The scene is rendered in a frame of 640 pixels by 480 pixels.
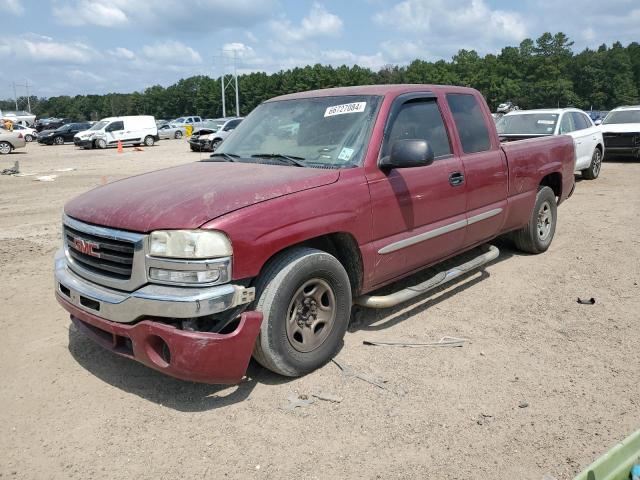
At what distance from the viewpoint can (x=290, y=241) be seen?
336 centimetres

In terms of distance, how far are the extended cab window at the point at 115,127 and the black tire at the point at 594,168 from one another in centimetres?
2614

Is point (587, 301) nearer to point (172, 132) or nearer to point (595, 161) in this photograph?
point (595, 161)

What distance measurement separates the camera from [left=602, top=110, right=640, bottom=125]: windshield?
51.4ft

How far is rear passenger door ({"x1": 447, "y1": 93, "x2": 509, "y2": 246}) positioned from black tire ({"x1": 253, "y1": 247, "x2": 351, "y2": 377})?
1710 millimetres

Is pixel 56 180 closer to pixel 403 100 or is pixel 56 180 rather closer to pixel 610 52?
pixel 403 100

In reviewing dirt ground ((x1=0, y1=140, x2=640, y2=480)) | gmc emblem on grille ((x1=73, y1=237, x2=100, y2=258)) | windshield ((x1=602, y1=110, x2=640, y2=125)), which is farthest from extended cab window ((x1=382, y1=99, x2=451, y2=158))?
windshield ((x1=602, y1=110, x2=640, y2=125))

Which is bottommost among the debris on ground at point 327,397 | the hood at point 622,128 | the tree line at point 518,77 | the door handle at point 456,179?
the debris on ground at point 327,397

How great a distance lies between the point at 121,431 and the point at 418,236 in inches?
98.3

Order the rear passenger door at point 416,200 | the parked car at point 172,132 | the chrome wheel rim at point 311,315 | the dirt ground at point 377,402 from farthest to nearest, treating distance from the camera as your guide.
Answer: the parked car at point 172,132
the rear passenger door at point 416,200
the chrome wheel rim at point 311,315
the dirt ground at point 377,402

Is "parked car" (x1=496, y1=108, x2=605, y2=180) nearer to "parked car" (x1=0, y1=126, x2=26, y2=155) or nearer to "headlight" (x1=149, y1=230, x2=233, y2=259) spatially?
"headlight" (x1=149, y1=230, x2=233, y2=259)

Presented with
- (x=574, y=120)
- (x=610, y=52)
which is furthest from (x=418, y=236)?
(x=610, y=52)

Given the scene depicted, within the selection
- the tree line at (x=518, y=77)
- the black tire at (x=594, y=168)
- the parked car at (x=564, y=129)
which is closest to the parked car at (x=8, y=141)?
the parked car at (x=564, y=129)

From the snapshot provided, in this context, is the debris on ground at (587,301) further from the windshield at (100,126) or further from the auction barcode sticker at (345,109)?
the windshield at (100,126)

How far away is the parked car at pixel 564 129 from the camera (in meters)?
11.2
